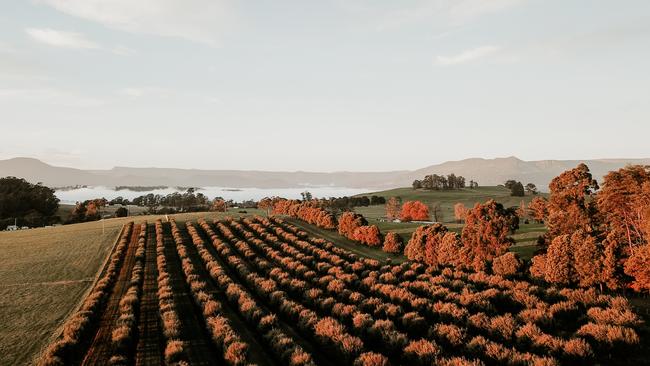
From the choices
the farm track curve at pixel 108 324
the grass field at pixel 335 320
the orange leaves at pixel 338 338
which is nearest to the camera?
the grass field at pixel 335 320

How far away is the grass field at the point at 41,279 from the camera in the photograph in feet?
112

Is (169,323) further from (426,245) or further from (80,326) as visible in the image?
(426,245)

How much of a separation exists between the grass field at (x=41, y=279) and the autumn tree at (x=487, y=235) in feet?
156

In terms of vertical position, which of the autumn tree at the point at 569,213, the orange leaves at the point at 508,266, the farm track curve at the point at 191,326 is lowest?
the farm track curve at the point at 191,326

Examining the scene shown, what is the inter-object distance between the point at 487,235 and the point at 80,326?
46843mm

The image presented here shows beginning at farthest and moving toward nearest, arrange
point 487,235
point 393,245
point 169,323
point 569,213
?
point 393,245 → point 487,235 → point 569,213 → point 169,323

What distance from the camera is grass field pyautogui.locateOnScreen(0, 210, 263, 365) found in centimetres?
3412

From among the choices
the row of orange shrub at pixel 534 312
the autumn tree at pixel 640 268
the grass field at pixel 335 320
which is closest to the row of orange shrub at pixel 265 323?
the grass field at pixel 335 320

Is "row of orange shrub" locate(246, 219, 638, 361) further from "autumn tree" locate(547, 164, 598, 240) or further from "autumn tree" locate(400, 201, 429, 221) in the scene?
"autumn tree" locate(400, 201, 429, 221)

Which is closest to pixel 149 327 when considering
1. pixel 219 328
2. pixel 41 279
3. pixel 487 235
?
pixel 219 328

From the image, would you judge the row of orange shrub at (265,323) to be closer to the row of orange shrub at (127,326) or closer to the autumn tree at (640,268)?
the row of orange shrub at (127,326)

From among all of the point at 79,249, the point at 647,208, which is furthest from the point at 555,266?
the point at 79,249

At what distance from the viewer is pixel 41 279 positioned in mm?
54250

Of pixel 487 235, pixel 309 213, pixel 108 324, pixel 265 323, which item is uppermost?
pixel 309 213
